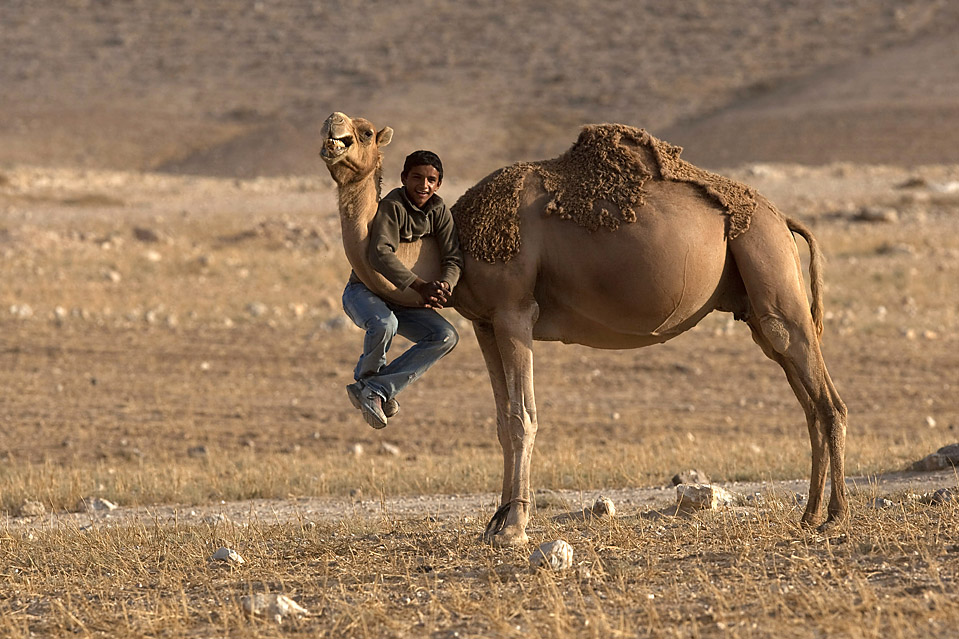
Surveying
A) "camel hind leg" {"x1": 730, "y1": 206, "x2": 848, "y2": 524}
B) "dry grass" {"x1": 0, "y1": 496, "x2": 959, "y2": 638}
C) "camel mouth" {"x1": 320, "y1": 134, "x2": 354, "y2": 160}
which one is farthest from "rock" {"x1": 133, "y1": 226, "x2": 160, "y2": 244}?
"camel hind leg" {"x1": 730, "y1": 206, "x2": 848, "y2": 524}

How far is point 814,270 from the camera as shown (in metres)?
8.52

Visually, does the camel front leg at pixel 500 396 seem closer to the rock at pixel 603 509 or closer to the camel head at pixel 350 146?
the rock at pixel 603 509

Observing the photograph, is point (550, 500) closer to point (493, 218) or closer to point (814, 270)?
point (814, 270)

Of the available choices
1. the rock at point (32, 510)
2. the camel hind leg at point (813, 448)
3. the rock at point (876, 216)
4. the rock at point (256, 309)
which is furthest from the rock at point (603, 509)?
the rock at point (876, 216)

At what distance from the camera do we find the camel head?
733 cm

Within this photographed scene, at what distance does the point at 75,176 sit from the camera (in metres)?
45.3

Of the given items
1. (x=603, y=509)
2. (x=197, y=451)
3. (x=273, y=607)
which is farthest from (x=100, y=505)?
(x=273, y=607)

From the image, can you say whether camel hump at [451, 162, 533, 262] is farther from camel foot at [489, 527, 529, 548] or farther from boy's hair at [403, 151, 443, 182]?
camel foot at [489, 527, 529, 548]

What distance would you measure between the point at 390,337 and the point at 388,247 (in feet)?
1.77

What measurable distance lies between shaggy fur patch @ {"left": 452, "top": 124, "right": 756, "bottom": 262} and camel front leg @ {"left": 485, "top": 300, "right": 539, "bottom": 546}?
0.41 m

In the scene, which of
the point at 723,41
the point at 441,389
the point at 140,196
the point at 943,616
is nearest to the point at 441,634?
the point at 943,616

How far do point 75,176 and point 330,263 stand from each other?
23.6 metres

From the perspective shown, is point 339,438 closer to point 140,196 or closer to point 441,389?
point 441,389

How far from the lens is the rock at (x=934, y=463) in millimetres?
10328
